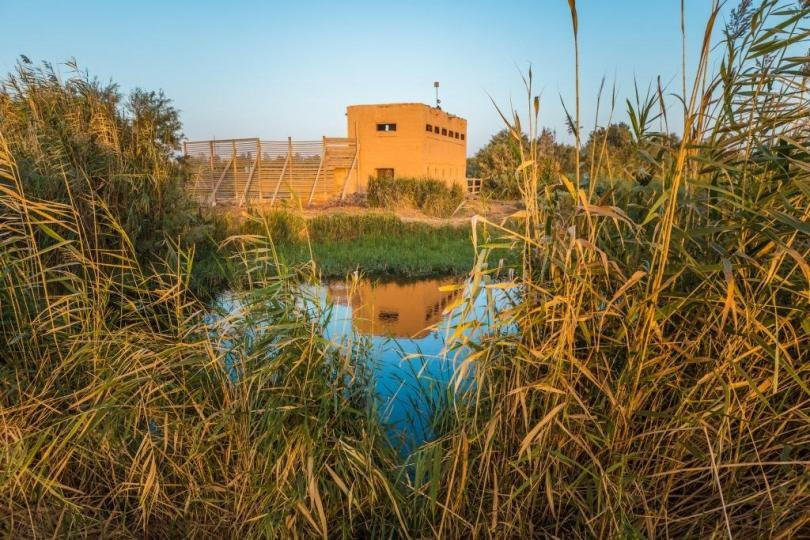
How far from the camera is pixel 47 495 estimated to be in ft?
6.93

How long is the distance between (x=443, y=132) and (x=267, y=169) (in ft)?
30.7

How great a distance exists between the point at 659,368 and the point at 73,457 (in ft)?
8.36

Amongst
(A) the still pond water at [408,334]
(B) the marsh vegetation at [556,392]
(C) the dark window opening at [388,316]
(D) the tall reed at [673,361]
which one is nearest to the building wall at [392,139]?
(A) the still pond water at [408,334]

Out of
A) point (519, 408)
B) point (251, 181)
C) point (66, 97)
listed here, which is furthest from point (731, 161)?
point (251, 181)

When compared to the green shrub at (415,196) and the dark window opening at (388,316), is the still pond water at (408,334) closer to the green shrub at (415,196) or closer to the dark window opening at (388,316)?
the dark window opening at (388,316)

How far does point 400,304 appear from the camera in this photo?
20.3ft

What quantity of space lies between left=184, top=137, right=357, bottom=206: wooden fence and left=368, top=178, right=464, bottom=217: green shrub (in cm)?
222

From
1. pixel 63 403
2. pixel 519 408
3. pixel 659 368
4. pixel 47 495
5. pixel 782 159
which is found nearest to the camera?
pixel 782 159

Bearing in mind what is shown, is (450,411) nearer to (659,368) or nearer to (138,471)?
(659,368)

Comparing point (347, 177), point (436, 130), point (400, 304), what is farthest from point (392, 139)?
point (400, 304)

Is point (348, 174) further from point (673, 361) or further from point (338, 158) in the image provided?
point (673, 361)

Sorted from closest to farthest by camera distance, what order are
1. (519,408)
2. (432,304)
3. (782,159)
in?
(782,159) < (519,408) < (432,304)

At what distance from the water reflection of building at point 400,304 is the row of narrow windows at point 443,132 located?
48.2 ft

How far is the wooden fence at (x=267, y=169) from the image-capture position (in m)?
17.0
